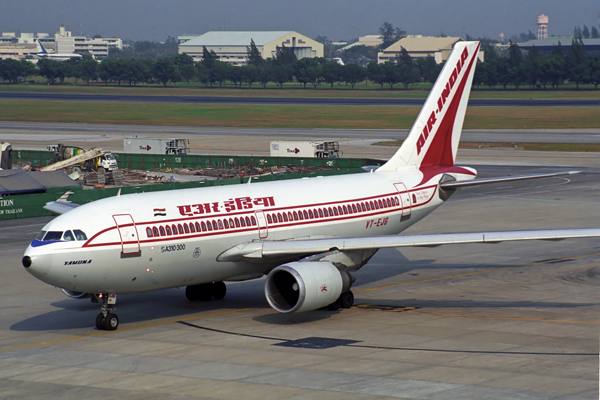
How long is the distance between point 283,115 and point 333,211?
131m

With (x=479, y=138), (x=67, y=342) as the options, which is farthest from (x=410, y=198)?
(x=479, y=138)

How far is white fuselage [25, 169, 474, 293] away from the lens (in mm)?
27656

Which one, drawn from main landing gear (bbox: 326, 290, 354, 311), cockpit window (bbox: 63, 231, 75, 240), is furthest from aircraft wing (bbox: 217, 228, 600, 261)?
cockpit window (bbox: 63, 231, 75, 240)

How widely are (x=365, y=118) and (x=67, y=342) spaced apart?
131 metres

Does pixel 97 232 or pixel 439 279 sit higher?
pixel 97 232

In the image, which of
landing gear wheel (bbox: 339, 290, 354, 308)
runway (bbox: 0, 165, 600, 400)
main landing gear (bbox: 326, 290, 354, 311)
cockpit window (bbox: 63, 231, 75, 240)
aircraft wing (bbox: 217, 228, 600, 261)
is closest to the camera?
runway (bbox: 0, 165, 600, 400)

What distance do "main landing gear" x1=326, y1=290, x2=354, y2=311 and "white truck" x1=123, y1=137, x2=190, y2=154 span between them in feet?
221

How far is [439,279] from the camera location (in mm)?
38625

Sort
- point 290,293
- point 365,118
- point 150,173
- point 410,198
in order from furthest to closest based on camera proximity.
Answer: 1. point 365,118
2. point 150,173
3. point 410,198
4. point 290,293

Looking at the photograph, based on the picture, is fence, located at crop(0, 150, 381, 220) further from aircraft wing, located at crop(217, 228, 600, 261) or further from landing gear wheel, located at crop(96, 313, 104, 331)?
landing gear wheel, located at crop(96, 313, 104, 331)

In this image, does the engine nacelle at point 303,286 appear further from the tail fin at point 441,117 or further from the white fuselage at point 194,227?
the tail fin at point 441,117

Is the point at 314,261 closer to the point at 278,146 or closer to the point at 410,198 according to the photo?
the point at 410,198

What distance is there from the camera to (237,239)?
102ft

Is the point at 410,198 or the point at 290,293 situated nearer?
the point at 290,293
